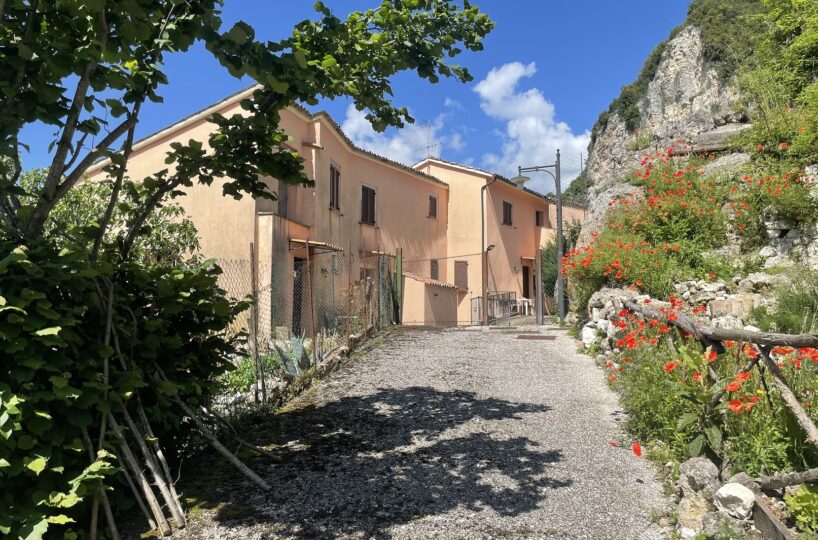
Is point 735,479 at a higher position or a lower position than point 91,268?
lower

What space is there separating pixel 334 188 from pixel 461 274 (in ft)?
29.5

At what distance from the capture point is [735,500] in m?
2.79

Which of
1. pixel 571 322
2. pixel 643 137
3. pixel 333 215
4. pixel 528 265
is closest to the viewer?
pixel 571 322

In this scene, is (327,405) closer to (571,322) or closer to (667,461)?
(667,461)

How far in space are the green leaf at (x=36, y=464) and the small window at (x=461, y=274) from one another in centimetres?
2095

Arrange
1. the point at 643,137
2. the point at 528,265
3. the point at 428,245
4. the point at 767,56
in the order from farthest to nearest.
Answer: the point at 528,265 → the point at 428,245 → the point at 643,137 → the point at 767,56

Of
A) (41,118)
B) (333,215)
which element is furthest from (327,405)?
(333,215)

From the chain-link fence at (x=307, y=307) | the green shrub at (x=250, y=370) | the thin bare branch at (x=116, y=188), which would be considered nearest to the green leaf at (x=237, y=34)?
the thin bare branch at (x=116, y=188)

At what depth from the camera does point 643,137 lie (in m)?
15.0

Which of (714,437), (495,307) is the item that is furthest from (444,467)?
(495,307)

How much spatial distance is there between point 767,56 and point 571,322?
24.7ft

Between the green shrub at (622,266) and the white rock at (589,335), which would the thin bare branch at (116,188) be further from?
the white rock at (589,335)

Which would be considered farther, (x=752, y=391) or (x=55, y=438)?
(x=752, y=391)

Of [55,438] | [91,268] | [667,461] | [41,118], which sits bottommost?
[667,461]
